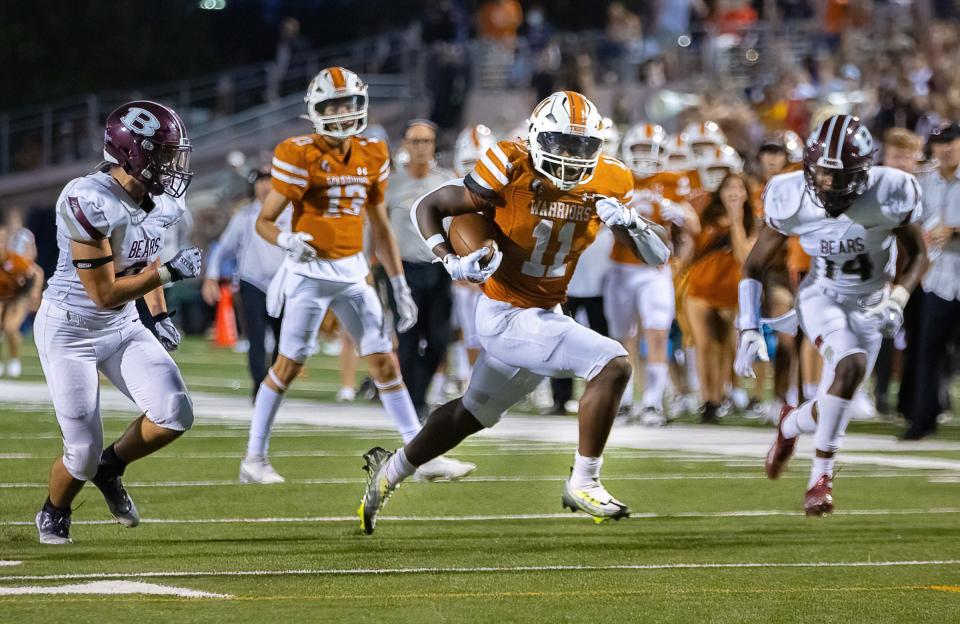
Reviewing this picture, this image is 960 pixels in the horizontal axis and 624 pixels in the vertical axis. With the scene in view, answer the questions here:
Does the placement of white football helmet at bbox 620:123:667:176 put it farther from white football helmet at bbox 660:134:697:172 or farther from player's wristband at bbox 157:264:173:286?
player's wristband at bbox 157:264:173:286

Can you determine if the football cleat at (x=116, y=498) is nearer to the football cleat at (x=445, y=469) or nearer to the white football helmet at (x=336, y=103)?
the football cleat at (x=445, y=469)

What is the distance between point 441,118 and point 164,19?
905 centimetres

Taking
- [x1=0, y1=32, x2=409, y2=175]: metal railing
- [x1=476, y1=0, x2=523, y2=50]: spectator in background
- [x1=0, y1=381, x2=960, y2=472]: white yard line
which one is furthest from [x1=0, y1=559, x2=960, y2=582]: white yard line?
[x1=0, y1=32, x2=409, y2=175]: metal railing

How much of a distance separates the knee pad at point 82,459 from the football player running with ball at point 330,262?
1913mm

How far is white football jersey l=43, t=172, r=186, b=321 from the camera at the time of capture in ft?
20.7

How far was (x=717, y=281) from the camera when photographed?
11812mm

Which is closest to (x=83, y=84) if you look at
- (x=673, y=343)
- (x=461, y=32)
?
(x=461, y=32)

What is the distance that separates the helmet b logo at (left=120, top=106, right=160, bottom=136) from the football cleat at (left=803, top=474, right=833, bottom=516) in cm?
309

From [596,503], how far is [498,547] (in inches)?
15.6

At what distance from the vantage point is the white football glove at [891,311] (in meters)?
7.69

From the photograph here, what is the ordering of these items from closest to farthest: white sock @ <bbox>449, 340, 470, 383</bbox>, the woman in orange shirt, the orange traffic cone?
the woman in orange shirt → white sock @ <bbox>449, 340, 470, 383</bbox> → the orange traffic cone

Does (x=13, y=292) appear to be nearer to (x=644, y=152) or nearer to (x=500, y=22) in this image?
(x=644, y=152)

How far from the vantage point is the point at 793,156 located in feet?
39.0

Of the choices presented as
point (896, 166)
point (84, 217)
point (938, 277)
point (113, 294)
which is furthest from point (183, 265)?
point (938, 277)
